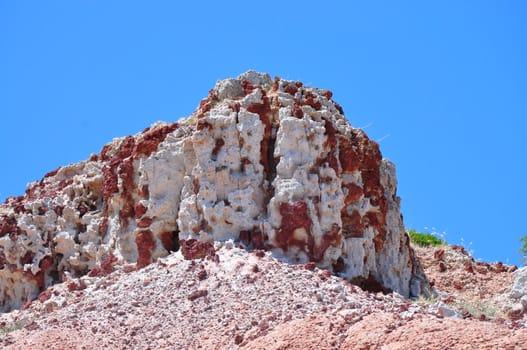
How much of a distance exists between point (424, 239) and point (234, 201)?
1501 centimetres

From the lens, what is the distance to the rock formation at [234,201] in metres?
18.4

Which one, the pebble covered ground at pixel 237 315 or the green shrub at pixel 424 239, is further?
the green shrub at pixel 424 239

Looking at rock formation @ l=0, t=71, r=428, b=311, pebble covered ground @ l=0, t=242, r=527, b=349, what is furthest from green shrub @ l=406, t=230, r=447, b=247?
pebble covered ground @ l=0, t=242, r=527, b=349

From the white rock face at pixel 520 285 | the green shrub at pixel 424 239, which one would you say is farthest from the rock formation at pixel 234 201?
the green shrub at pixel 424 239

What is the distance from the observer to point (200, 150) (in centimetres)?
1925

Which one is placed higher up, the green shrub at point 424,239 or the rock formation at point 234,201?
the green shrub at point 424,239

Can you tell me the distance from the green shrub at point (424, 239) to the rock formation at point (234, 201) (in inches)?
352

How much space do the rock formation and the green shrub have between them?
8.94 metres

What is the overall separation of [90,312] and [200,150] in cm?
390

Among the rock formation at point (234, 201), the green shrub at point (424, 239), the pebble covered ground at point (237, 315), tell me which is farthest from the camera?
the green shrub at point (424, 239)

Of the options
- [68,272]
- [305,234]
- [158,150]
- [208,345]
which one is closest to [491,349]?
[208,345]

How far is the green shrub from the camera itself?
30.9m

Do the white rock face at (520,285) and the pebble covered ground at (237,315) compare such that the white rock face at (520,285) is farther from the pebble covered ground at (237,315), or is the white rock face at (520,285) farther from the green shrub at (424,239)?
the green shrub at (424,239)

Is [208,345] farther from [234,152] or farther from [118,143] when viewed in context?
[118,143]
